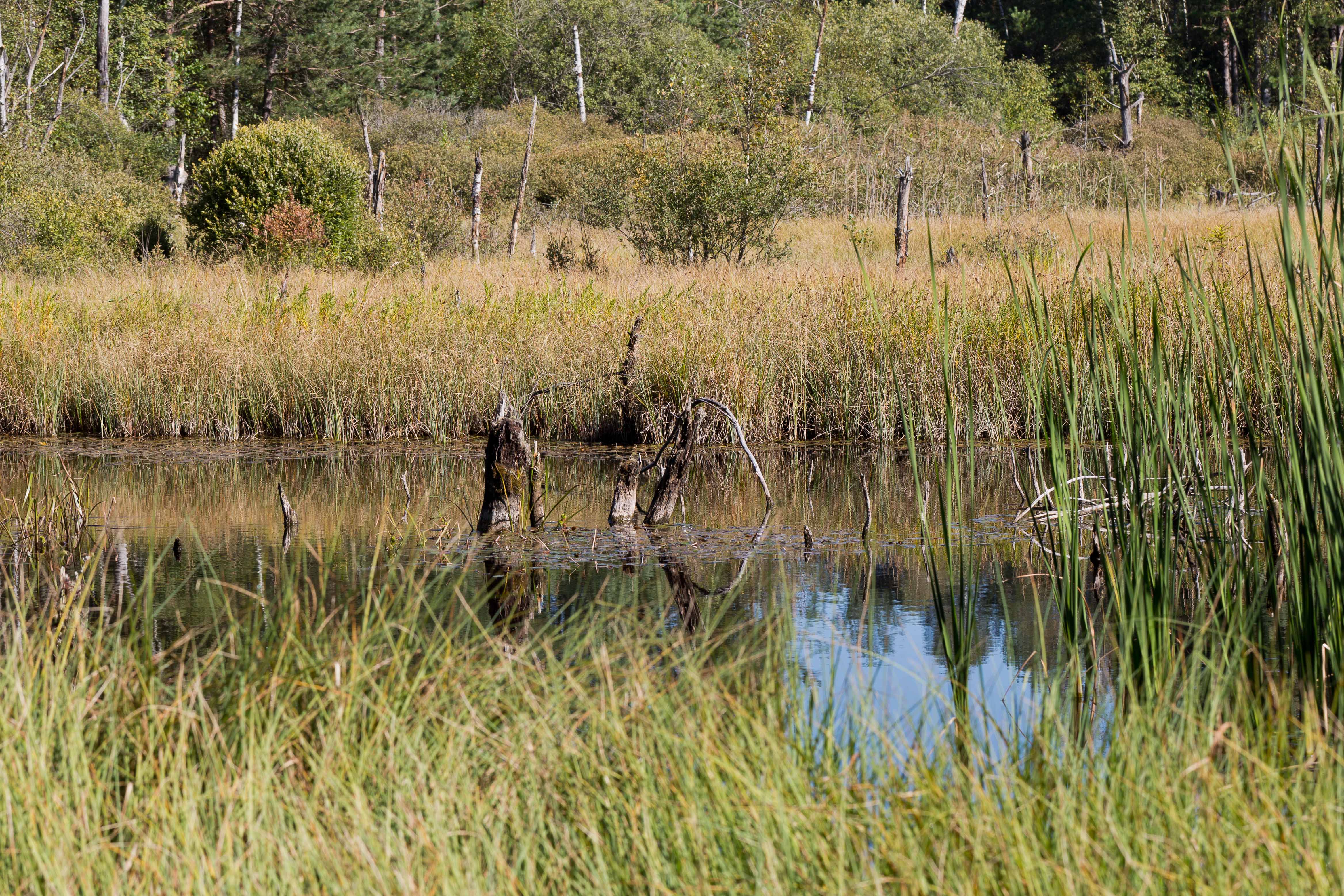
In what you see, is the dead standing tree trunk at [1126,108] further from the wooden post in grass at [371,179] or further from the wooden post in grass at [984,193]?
the wooden post in grass at [371,179]

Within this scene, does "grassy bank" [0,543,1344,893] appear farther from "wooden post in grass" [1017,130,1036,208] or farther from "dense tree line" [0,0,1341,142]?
"dense tree line" [0,0,1341,142]

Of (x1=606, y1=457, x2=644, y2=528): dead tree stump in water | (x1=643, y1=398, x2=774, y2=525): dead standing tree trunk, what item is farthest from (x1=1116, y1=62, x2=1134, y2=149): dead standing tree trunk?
(x1=606, y1=457, x2=644, y2=528): dead tree stump in water

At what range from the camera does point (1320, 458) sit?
2613mm

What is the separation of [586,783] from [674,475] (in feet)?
13.1

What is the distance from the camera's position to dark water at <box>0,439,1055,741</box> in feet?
13.8

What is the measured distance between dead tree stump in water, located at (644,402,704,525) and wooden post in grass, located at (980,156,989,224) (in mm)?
12901

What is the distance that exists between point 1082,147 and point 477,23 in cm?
2069

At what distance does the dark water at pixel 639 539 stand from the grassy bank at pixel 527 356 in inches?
16.9

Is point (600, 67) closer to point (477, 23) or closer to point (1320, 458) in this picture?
point (477, 23)

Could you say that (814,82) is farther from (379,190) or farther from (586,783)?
(586,783)

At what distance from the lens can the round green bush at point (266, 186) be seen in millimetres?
18453

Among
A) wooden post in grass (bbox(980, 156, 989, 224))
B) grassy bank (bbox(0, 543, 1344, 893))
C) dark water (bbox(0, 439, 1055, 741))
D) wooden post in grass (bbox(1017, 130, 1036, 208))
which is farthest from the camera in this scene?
wooden post in grass (bbox(1017, 130, 1036, 208))

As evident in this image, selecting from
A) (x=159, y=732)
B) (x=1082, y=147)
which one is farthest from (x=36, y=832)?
(x=1082, y=147)

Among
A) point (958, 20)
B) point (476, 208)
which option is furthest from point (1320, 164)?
point (958, 20)
